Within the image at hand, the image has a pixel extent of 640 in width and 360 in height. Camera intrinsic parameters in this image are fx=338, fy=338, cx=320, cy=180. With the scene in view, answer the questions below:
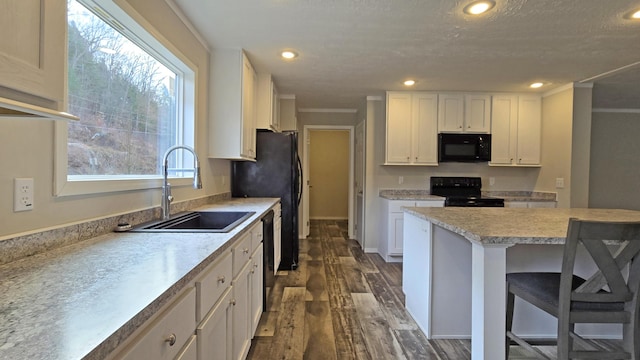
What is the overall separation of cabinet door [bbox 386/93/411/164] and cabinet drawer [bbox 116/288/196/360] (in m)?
3.81

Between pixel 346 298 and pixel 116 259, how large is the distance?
2.33 meters

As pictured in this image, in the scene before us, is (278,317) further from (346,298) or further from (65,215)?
(65,215)

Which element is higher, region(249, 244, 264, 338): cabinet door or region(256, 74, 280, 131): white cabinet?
region(256, 74, 280, 131): white cabinet

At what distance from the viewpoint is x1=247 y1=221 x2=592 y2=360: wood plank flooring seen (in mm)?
2154

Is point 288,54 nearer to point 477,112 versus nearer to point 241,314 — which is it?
point 241,314

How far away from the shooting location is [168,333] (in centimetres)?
89

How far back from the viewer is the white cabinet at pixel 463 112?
179 inches

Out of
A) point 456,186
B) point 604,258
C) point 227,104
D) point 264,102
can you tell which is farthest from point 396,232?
point 604,258

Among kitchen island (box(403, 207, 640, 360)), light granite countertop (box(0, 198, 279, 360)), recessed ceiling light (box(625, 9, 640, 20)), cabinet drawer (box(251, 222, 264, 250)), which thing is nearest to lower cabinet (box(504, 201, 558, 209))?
kitchen island (box(403, 207, 640, 360))

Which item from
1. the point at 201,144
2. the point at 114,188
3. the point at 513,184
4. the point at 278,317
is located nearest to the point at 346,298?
the point at 278,317

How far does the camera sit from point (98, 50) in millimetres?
1675

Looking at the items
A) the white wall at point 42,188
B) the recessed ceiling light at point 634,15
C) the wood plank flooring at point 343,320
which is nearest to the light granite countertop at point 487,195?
the wood plank flooring at point 343,320

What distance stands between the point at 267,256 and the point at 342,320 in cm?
77

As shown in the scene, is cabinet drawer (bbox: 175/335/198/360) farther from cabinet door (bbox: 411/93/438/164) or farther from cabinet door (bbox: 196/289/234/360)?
cabinet door (bbox: 411/93/438/164)
